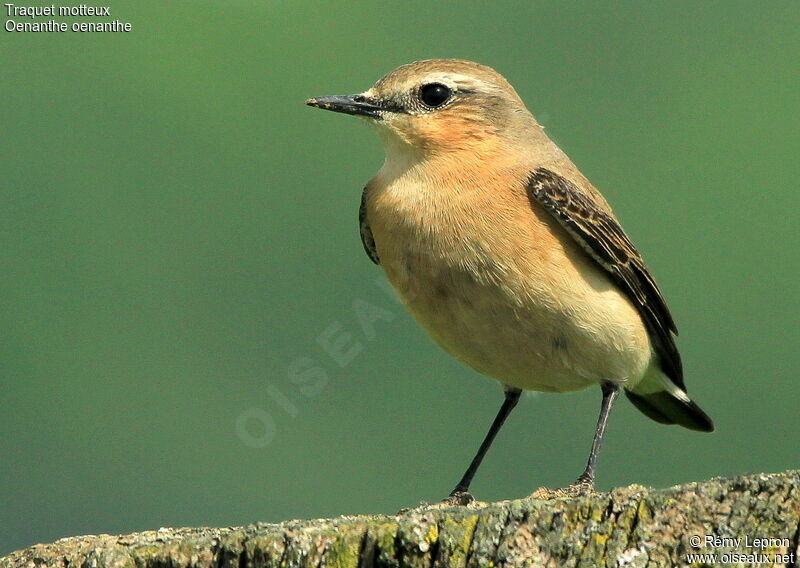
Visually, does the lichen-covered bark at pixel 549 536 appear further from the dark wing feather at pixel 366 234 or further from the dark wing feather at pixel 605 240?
the dark wing feather at pixel 366 234

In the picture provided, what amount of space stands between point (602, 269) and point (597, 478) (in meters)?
1.85

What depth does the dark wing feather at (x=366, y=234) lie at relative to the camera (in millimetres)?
10228

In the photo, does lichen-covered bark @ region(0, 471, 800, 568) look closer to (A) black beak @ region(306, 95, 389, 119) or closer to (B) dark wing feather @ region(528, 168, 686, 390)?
(B) dark wing feather @ region(528, 168, 686, 390)

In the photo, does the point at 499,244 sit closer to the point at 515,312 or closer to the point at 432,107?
the point at 515,312

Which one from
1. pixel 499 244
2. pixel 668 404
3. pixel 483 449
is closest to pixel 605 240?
pixel 499 244

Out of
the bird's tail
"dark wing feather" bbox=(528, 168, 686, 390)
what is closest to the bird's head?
"dark wing feather" bbox=(528, 168, 686, 390)

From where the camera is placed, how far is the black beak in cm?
983

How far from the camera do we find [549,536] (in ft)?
18.5

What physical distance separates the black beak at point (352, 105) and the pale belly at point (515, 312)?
1361mm

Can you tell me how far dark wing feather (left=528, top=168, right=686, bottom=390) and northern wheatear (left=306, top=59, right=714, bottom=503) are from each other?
0.01 m

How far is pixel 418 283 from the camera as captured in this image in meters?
9.05

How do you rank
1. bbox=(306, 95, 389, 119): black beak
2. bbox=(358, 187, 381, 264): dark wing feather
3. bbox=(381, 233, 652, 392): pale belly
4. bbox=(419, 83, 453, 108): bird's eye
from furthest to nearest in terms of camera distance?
bbox=(358, 187, 381, 264): dark wing feather, bbox=(419, 83, 453, 108): bird's eye, bbox=(306, 95, 389, 119): black beak, bbox=(381, 233, 652, 392): pale belly

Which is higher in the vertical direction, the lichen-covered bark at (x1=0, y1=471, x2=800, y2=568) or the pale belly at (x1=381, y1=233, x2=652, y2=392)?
the pale belly at (x1=381, y1=233, x2=652, y2=392)

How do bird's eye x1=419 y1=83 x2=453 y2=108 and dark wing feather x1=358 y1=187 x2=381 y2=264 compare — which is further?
dark wing feather x1=358 y1=187 x2=381 y2=264
